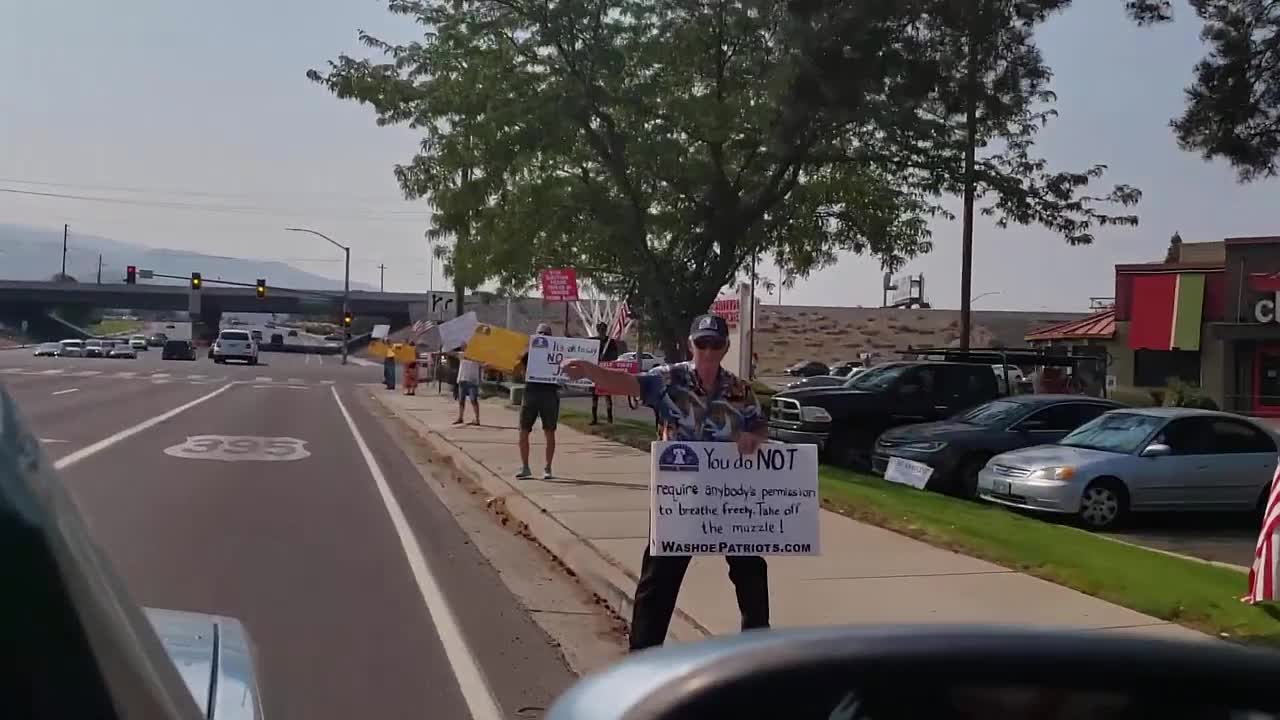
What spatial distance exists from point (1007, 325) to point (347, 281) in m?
43.3

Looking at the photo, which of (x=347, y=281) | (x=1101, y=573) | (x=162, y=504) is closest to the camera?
(x=1101, y=573)

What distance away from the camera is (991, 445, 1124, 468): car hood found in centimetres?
1436

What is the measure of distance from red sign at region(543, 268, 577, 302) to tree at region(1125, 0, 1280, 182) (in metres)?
12.2

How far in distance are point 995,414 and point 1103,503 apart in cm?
316

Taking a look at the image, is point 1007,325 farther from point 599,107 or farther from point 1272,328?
point 599,107

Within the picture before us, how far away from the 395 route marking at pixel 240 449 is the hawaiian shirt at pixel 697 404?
11852mm

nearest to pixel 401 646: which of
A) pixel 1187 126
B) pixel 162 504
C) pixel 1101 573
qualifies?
pixel 1101 573

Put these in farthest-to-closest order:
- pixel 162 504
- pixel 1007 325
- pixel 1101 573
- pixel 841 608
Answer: pixel 1007 325 < pixel 162 504 < pixel 1101 573 < pixel 841 608

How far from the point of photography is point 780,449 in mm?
6859

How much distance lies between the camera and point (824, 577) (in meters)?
9.38

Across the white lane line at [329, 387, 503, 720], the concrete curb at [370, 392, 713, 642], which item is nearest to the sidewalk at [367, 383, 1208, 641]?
the concrete curb at [370, 392, 713, 642]

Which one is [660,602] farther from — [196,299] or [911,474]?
[196,299]

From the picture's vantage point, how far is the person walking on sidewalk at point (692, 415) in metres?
6.43

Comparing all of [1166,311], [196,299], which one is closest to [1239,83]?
[1166,311]
